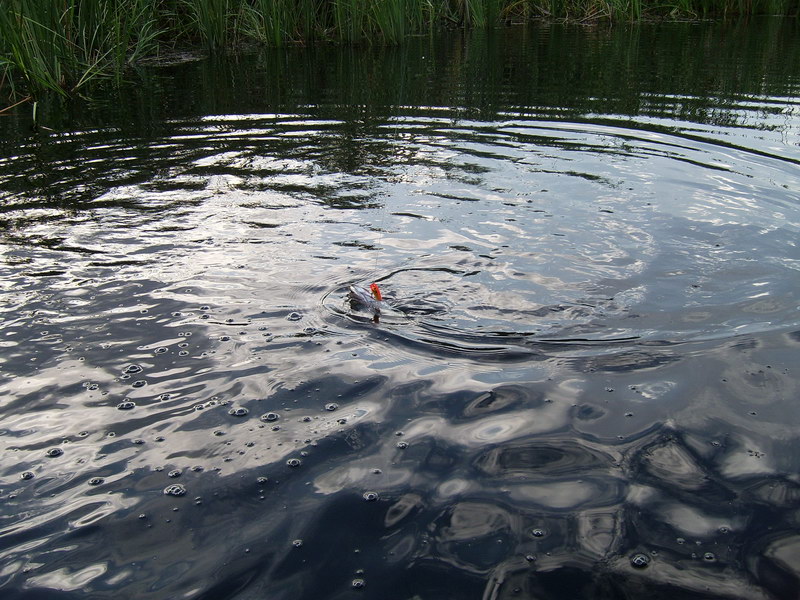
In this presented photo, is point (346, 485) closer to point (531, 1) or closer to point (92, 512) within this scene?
Result: point (92, 512)

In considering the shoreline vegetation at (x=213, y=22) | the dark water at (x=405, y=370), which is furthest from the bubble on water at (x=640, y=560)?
the shoreline vegetation at (x=213, y=22)

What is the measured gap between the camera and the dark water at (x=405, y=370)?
227 centimetres

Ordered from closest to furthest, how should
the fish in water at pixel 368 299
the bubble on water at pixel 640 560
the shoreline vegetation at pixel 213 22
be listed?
the bubble on water at pixel 640 560
the fish in water at pixel 368 299
the shoreline vegetation at pixel 213 22

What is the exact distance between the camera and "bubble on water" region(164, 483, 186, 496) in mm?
2553

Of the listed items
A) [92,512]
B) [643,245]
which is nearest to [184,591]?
[92,512]

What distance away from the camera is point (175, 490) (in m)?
2.57

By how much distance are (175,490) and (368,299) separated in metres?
1.54

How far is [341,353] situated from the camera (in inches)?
137

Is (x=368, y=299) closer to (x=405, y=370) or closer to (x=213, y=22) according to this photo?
(x=405, y=370)

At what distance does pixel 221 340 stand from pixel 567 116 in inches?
238

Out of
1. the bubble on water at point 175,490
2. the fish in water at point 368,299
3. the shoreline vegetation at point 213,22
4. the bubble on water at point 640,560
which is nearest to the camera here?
the bubble on water at point 640,560

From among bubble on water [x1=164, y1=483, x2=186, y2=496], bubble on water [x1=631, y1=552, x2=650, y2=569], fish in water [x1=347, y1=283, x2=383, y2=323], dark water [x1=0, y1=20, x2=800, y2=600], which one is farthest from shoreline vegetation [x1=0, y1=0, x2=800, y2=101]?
bubble on water [x1=631, y1=552, x2=650, y2=569]

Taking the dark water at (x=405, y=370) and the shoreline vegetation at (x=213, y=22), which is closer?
the dark water at (x=405, y=370)

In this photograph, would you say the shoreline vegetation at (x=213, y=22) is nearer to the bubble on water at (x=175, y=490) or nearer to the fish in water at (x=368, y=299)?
the fish in water at (x=368, y=299)
